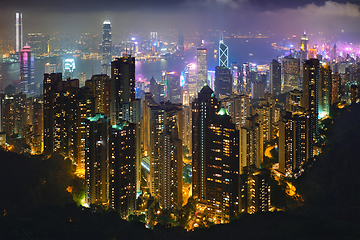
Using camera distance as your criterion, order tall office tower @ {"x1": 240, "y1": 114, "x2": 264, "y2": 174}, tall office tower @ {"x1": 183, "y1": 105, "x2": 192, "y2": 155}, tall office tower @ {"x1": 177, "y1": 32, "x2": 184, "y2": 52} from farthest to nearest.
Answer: tall office tower @ {"x1": 177, "y1": 32, "x2": 184, "y2": 52}, tall office tower @ {"x1": 183, "y1": 105, "x2": 192, "y2": 155}, tall office tower @ {"x1": 240, "y1": 114, "x2": 264, "y2": 174}

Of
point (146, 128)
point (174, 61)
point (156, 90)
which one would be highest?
point (174, 61)

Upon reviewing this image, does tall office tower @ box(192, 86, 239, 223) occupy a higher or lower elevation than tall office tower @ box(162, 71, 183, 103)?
lower

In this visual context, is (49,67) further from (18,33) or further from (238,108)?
(238,108)

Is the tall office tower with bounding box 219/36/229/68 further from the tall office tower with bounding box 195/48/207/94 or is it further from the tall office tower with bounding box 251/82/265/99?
the tall office tower with bounding box 251/82/265/99

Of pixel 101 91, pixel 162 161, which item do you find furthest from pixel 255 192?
pixel 101 91

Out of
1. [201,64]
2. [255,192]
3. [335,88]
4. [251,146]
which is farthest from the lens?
[201,64]

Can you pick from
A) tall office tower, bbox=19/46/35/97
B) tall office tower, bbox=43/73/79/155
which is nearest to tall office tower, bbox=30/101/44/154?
tall office tower, bbox=43/73/79/155
